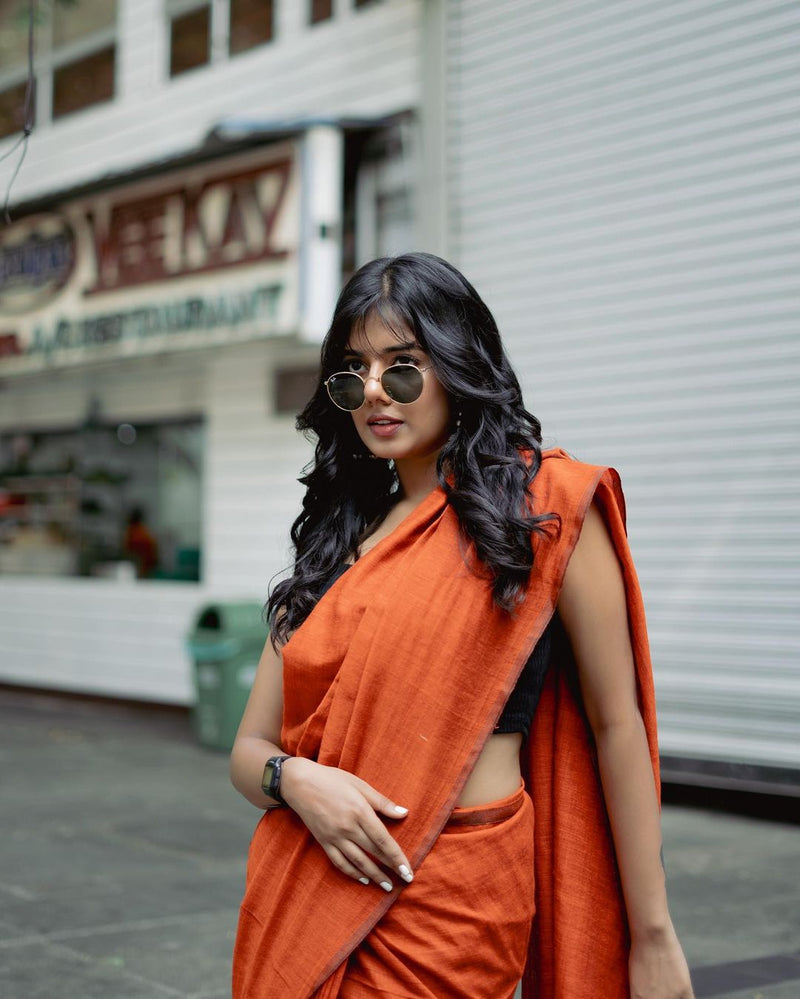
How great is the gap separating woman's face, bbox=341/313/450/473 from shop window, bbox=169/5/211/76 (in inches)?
389

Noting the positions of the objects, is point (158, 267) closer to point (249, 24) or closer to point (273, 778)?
point (249, 24)

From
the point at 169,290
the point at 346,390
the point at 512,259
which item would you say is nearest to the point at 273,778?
the point at 346,390

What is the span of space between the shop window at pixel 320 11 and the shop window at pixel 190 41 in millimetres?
1330

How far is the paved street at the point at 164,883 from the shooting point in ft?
14.1

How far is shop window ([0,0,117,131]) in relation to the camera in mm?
12094

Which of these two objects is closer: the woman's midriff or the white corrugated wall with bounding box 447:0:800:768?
the woman's midriff

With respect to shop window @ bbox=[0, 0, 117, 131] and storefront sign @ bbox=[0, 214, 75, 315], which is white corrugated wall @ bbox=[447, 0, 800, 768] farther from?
shop window @ bbox=[0, 0, 117, 131]

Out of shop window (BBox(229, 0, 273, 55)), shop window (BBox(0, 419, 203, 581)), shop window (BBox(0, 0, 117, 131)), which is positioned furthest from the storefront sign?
shop window (BBox(229, 0, 273, 55))

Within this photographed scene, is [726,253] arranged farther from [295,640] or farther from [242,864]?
[295,640]

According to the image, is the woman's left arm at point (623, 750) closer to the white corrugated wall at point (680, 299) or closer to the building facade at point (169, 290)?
the white corrugated wall at point (680, 299)

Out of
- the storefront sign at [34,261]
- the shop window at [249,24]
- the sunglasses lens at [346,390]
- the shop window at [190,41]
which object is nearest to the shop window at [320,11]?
the shop window at [249,24]

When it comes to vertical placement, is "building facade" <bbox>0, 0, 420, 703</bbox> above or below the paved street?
above

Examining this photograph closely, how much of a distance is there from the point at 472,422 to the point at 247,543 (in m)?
8.59

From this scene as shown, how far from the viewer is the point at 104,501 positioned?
1217 cm
